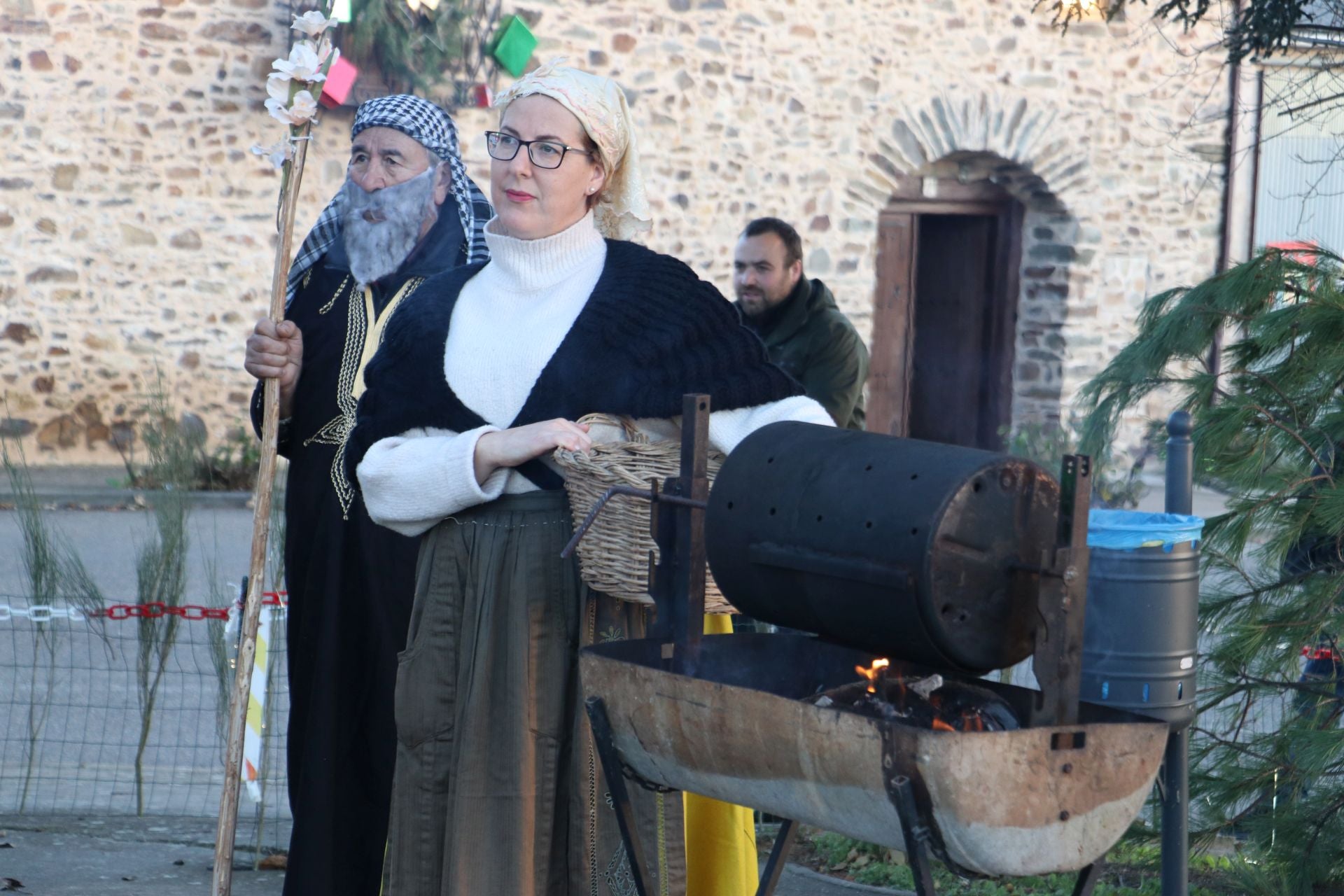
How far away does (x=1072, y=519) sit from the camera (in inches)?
71.6

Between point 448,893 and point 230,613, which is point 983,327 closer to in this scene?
point 230,613

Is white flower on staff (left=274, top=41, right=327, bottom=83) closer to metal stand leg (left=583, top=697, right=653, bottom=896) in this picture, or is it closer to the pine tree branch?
metal stand leg (left=583, top=697, right=653, bottom=896)

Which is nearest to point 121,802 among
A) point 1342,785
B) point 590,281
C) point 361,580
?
point 361,580

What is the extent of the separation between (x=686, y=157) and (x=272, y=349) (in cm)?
777

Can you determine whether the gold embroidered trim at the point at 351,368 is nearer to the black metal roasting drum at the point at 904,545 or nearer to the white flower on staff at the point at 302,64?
the white flower on staff at the point at 302,64

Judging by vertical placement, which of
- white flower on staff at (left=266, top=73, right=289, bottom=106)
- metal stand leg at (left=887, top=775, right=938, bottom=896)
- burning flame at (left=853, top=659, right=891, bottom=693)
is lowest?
metal stand leg at (left=887, top=775, right=938, bottom=896)

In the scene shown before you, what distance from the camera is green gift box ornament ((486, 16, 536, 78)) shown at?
33.5 feet

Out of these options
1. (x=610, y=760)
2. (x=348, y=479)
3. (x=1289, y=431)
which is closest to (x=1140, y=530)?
(x=1289, y=431)

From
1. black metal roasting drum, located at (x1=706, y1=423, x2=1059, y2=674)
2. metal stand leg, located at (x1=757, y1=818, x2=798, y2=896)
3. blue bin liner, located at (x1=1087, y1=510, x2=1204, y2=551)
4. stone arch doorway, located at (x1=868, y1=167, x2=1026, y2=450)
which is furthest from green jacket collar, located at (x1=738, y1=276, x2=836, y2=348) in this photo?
stone arch doorway, located at (x1=868, y1=167, x2=1026, y2=450)

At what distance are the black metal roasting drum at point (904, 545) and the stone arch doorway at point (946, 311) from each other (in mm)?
9367

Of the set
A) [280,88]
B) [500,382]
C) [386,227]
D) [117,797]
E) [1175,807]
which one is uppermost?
[280,88]

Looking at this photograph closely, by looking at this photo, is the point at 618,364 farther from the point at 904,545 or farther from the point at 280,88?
the point at 280,88

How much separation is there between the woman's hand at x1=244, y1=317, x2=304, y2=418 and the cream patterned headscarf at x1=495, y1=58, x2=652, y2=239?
2.58ft

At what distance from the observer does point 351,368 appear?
3.43 meters
